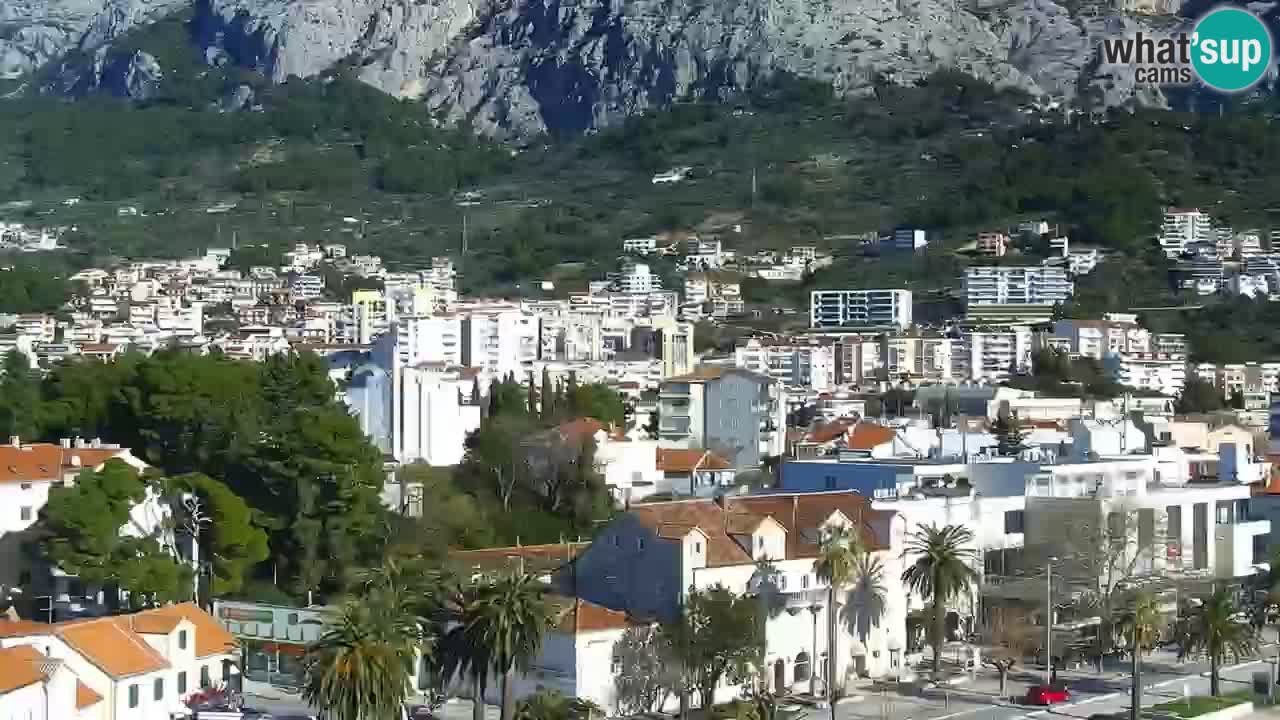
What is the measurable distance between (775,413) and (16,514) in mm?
26758

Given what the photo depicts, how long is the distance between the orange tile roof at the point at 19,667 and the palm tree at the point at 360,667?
10.9 feet

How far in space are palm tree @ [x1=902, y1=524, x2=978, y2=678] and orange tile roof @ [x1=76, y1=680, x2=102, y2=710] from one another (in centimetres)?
1240

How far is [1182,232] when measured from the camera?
109500 mm

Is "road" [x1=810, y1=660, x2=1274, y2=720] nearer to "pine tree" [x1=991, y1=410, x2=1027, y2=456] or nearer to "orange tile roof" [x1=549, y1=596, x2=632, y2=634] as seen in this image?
"orange tile roof" [x1=549, y1=596, x2=632, y2=634]

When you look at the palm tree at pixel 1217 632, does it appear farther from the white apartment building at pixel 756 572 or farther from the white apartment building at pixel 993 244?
the white apartment building at pixel 993 244

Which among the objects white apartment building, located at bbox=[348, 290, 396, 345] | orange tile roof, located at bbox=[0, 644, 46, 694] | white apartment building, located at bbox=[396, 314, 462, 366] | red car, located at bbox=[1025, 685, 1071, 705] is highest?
white apartment building, located at bbox=[348, 290, 396, 345]

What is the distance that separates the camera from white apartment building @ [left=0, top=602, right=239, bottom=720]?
94.3 ft

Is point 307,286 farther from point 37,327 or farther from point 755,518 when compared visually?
point 755,518

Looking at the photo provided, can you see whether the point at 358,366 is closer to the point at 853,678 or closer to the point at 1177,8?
the point at 853,678

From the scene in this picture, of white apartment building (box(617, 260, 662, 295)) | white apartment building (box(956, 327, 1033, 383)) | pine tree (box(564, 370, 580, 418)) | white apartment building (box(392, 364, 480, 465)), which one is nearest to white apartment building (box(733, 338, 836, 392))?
white apartment building (box(956, 327, 1033, 383))

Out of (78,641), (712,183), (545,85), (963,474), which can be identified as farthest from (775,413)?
(545,85)

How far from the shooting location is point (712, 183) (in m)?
132

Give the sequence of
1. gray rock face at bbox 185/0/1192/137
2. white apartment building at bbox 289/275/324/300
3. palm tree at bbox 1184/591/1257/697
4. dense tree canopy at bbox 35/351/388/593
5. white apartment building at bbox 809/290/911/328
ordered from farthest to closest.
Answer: gray rock face at bbox 185/0/1192/137 → white apartment building at bbox 289/275/324/300 → white apartment building at bbox 809/290/911/328 → dense tree canopy at bbox 35/351/388/593 → palm tree at bbox 1184/591/1257/697

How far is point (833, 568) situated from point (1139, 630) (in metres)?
4.29
